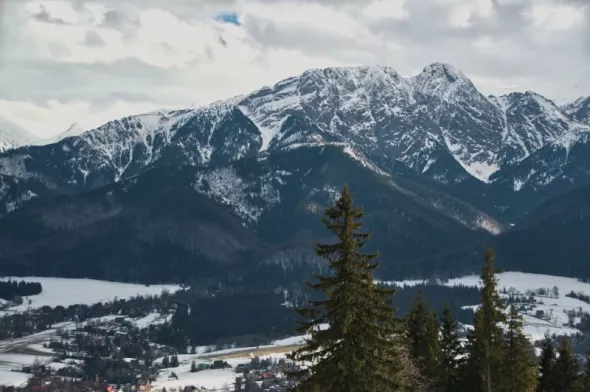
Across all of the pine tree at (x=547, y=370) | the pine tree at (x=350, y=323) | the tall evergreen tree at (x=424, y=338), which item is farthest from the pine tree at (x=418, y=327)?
the pine tree at (x=350, y=323)

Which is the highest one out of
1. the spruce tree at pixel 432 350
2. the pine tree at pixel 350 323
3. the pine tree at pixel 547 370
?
the pine tree at pixel 350 323

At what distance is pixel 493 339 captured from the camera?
72.3m

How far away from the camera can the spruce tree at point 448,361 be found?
8181 cm

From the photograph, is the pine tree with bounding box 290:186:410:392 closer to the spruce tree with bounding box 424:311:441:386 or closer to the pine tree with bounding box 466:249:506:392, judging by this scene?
the pine tree with bounding box 466:249:506:392

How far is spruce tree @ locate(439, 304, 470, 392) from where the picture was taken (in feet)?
268

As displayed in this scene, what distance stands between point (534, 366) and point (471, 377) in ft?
22.3

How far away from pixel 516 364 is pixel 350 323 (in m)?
35.2

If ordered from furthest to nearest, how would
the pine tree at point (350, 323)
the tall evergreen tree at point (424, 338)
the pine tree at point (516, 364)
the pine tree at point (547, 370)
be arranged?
the pine tree at point (547, 370) → the tall evergreen tree at point (424, 338) → the pine tree at point (516, 364) → the pine tree at point (350, 323)

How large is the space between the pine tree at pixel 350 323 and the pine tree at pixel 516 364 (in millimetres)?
32031

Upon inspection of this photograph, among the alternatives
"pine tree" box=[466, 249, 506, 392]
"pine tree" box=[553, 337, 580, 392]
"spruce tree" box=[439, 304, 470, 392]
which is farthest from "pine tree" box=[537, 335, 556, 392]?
"pine tree" box=[466, 249, 506, 392]

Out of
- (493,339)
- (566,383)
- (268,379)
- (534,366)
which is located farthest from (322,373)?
(268,379)

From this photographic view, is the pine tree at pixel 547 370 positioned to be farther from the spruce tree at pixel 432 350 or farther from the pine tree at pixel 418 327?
the pine tree at pixel 418 327

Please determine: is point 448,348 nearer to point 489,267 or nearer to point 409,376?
point 489,267

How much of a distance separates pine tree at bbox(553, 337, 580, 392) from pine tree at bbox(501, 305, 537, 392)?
8.72m
